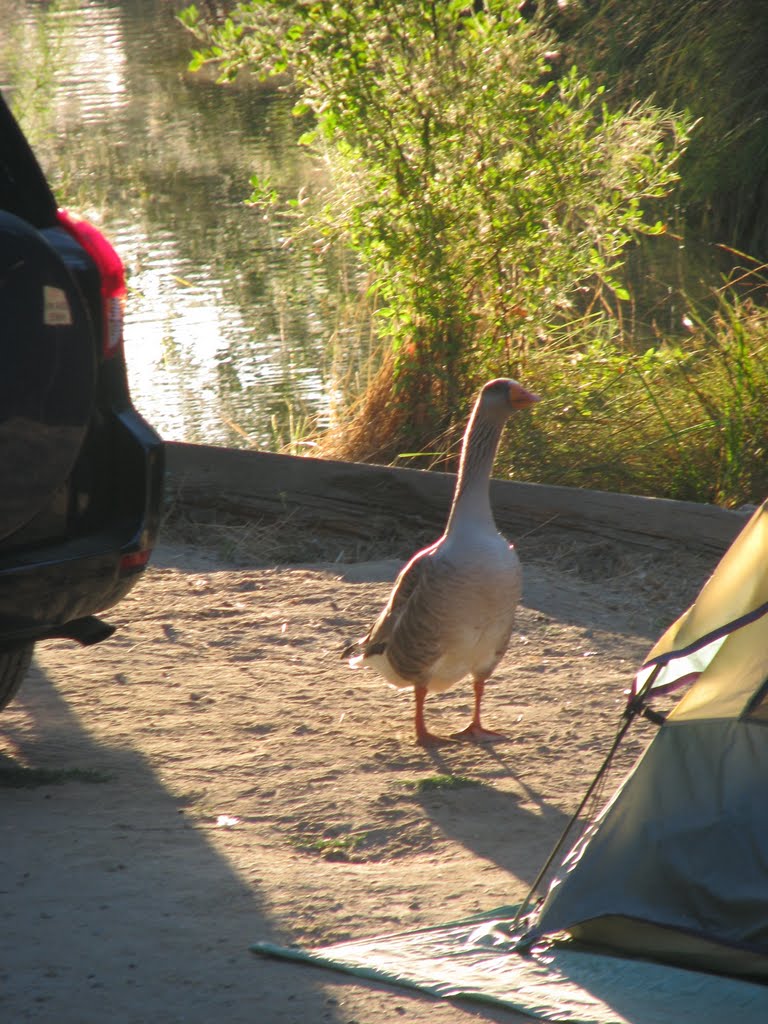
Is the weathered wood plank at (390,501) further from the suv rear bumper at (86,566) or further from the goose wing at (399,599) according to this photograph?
the suv rear bumper at (86,566)

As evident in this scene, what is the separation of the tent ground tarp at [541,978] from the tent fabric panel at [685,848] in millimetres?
97

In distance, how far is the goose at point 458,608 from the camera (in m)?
4.37

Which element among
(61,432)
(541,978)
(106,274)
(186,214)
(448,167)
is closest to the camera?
(541,978)

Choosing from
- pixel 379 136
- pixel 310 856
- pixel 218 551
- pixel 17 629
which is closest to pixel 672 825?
pixel 310 856

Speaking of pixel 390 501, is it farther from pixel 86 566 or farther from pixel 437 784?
pixel 86 566

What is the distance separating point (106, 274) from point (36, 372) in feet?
1.71

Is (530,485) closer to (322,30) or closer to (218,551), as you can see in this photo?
(218,551)

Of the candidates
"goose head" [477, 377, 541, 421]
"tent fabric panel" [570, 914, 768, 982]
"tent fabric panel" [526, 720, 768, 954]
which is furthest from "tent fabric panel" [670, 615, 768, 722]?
"goose head" [477, 377, 541, 421]

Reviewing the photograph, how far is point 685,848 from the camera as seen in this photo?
2996mm

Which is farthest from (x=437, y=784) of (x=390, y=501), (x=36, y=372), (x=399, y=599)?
(x=390, y=501)

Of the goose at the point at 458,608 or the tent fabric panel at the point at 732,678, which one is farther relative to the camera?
the goose at the point at 458,608

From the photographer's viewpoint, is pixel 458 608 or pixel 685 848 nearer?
pixel 685 848

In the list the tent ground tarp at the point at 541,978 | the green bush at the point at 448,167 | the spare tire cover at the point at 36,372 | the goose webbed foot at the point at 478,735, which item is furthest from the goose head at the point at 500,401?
the green bush at the point at 448,167

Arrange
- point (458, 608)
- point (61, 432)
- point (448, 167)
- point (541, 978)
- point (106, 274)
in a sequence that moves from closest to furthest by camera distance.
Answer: point (541, 978) → point (61, 432) → point (106, 274) → point (458, 608) → point (448, 167)
